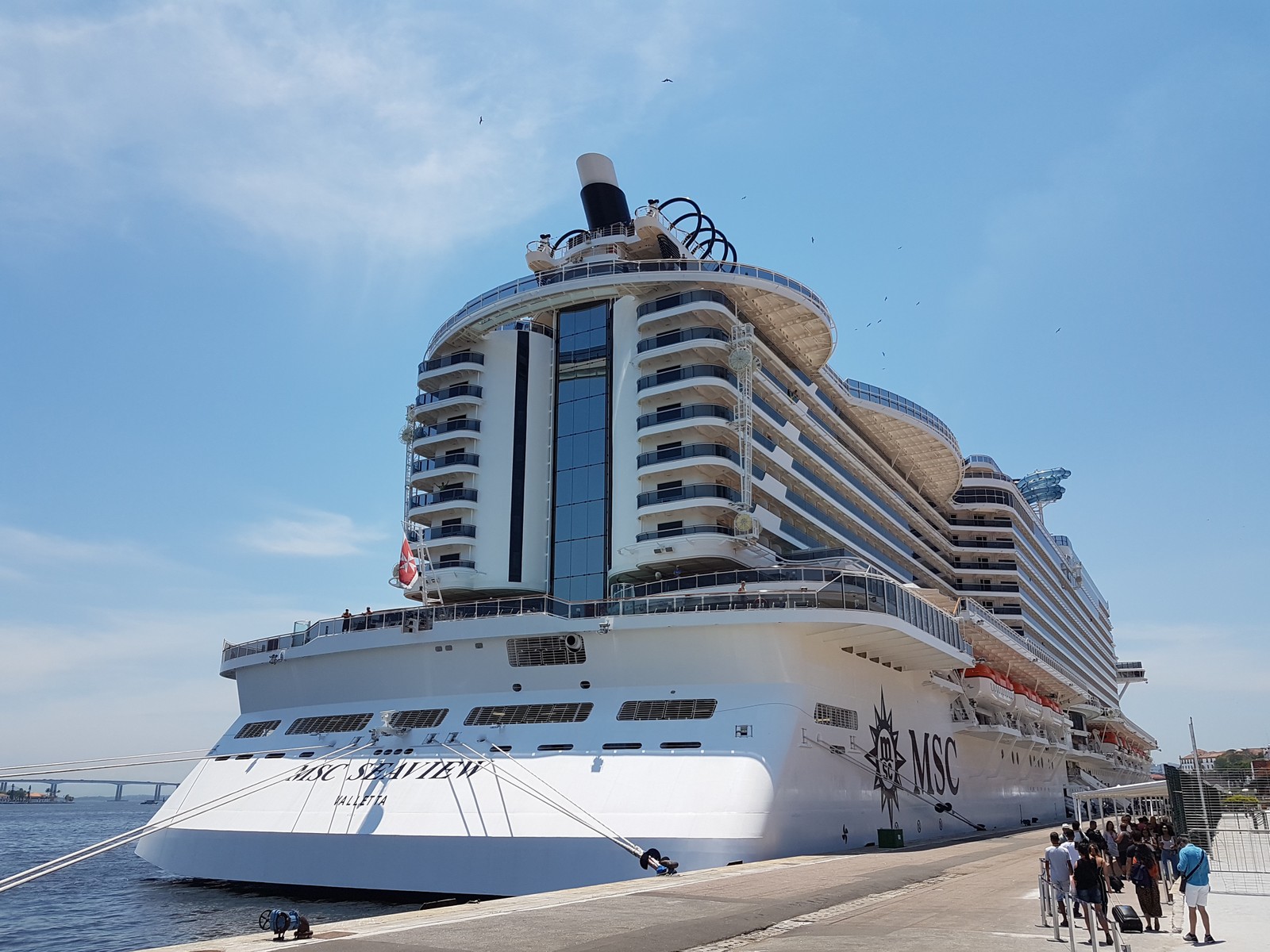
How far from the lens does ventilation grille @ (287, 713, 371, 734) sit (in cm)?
3109

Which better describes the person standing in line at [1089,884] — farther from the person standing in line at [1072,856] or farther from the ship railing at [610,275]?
the ship railing at [610,275]

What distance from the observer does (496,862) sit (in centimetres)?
2333

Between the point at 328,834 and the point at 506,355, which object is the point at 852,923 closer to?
the point at 328,834

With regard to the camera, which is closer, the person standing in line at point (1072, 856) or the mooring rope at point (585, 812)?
the person standing in line at point (1072, 856)

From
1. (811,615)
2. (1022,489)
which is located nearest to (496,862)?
(811,615)

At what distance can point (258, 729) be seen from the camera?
33875 millimetres

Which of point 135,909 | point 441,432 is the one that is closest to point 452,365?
point 441,432

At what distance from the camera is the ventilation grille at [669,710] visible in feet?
89.5

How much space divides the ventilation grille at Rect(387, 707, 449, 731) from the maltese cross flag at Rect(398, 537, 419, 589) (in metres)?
4.37

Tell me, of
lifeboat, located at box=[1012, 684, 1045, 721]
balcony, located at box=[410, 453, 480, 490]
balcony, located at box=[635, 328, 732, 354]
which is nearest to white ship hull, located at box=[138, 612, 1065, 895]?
balcony, located at box=[410, 453, 480, 490]

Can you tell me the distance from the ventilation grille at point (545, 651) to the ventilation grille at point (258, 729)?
32.2ft

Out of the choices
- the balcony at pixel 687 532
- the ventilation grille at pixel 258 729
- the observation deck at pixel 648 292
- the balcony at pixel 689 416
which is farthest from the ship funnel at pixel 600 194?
the ventilation grille at pixel 258 729

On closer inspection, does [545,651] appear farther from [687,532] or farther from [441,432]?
[441,432]

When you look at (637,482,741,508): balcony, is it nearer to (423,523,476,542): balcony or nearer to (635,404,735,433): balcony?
(635,404,735,433): balcony
